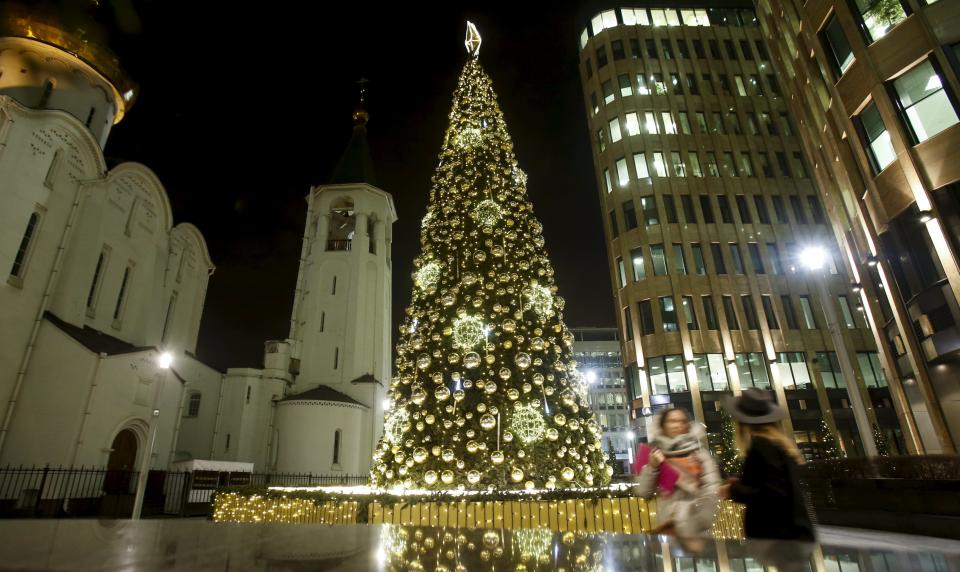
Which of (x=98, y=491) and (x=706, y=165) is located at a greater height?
(x=706, y=165)

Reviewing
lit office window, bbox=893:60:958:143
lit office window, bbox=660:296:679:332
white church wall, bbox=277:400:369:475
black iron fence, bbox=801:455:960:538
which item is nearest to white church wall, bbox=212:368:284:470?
white church wall, bbox=277:400:369:475

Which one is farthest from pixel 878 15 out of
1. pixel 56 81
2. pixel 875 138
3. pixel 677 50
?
pixel 56 81

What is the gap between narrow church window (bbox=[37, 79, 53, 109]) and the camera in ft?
80.3

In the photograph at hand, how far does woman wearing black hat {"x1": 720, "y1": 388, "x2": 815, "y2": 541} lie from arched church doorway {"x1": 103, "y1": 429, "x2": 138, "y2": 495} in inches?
892

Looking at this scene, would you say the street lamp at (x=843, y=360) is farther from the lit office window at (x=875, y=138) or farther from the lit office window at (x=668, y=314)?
the lit office window at (x=668, y=314)

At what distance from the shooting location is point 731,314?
30500 millimetres

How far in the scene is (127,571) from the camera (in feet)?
8.50

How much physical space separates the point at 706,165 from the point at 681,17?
16596mm

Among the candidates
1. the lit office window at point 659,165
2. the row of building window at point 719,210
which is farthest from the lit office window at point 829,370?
the lit office window at point 659,165

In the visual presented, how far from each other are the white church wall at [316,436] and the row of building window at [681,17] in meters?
39.9

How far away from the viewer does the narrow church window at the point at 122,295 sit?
23.3 metres

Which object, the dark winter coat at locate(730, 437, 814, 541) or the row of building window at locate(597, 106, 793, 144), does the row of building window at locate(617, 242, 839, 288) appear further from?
the dark winter coat at locate(730, 437, 814, 541)

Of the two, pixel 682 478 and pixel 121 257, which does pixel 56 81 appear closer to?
pixel 121 257

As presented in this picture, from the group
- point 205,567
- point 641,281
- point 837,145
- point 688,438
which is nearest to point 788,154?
point 641,281
